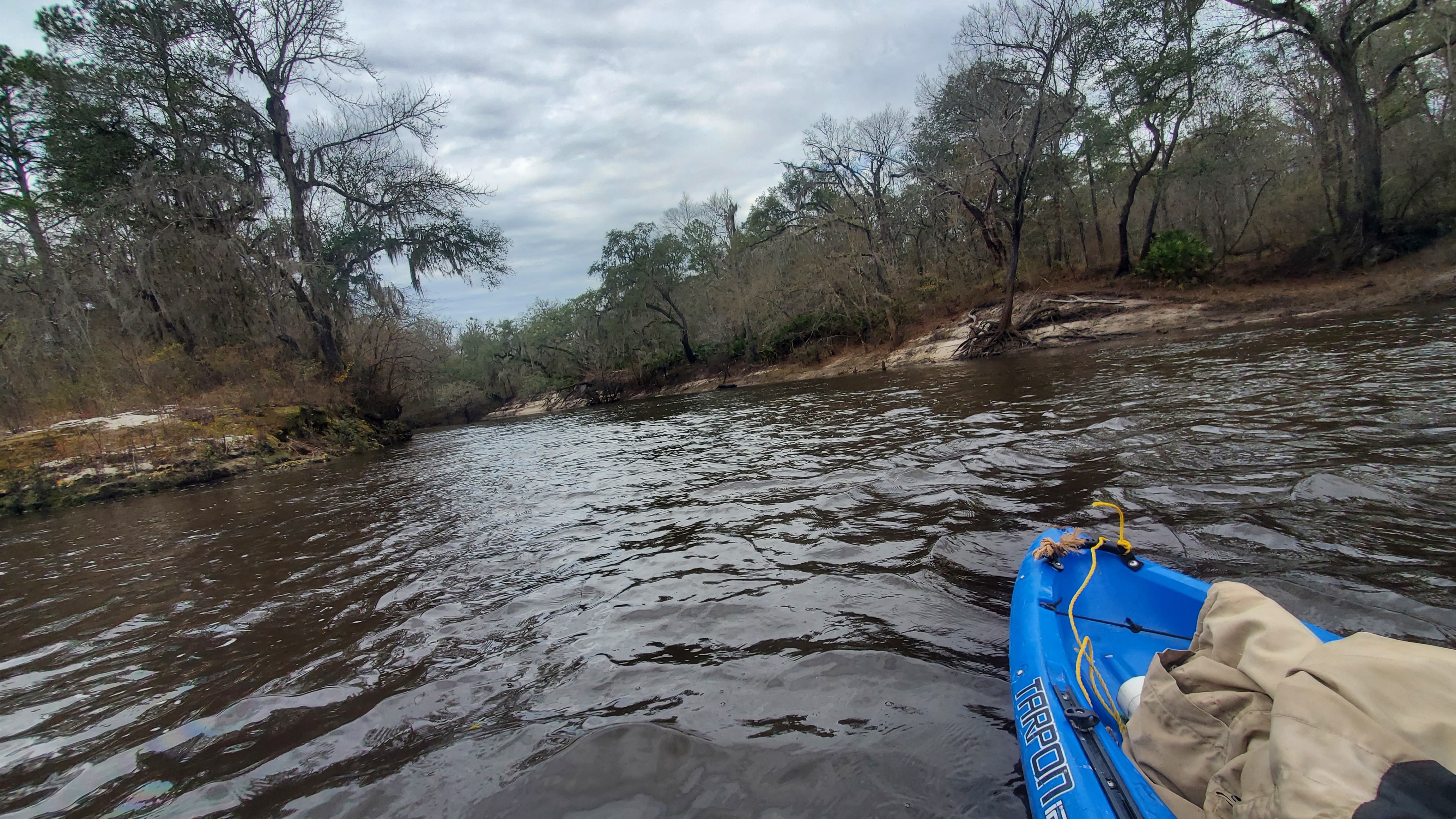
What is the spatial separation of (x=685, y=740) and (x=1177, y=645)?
199 cm

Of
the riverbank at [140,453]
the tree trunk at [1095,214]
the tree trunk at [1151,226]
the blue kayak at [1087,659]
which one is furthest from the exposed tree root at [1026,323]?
the riverbank at [140,453]

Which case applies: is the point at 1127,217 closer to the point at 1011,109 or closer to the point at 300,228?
the point at 1011,109

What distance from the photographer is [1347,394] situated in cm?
619

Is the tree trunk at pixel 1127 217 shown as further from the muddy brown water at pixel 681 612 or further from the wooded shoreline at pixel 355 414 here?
the muddy brown water at pixel 681 612

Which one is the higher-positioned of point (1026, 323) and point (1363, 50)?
point (1363, 50)

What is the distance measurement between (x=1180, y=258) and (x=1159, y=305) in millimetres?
1993

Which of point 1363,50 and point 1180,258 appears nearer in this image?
point 1363,50

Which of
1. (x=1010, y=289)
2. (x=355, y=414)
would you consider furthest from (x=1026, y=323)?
(x=355, y=414)

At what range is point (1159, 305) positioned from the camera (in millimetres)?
18438

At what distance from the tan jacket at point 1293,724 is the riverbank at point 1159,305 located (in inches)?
721

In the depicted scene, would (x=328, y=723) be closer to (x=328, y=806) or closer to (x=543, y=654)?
(x=328, y=806)

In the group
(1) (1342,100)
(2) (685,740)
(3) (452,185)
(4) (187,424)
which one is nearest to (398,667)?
(2) (685,740)

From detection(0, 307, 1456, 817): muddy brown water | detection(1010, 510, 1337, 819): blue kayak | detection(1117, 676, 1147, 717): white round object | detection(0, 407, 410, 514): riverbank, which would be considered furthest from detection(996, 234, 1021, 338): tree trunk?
detection(0, 407, 410, 514): riverbank

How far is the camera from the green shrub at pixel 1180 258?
61.9 feet
